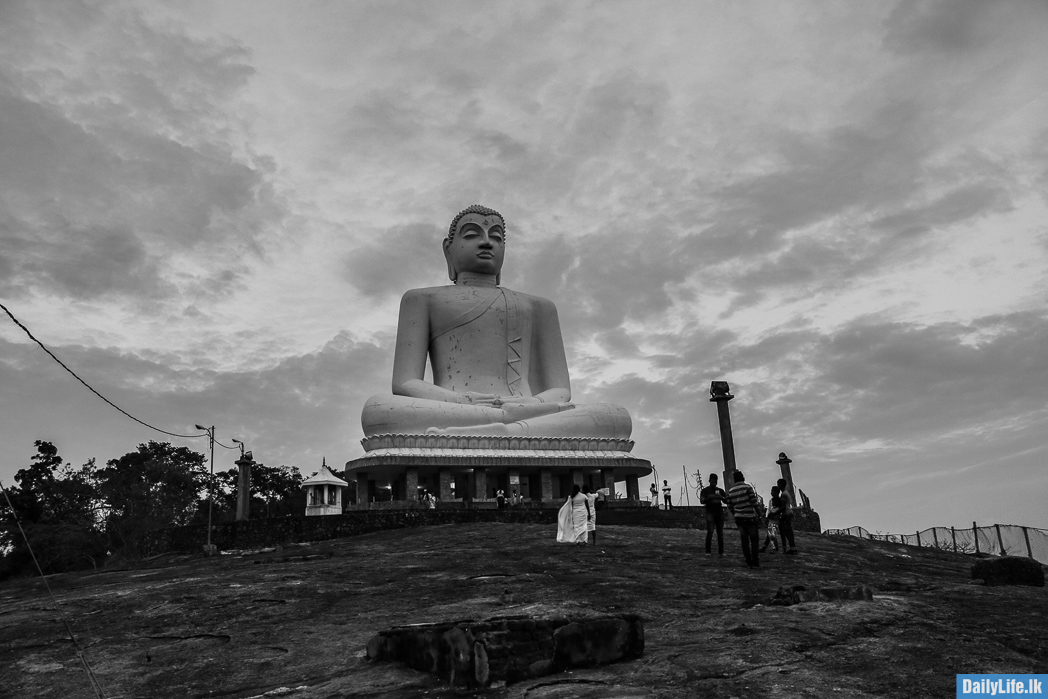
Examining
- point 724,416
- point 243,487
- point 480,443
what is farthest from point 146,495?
point 724,416

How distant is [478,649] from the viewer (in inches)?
195

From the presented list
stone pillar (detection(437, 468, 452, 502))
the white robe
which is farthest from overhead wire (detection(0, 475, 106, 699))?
stone pillar (detection(437, 468, 452, 502))

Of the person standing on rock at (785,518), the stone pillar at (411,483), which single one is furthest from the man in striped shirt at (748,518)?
the stone pillar at (411,483)

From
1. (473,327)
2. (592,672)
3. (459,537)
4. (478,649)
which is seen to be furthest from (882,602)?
(473,327)

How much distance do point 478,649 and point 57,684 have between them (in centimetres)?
329

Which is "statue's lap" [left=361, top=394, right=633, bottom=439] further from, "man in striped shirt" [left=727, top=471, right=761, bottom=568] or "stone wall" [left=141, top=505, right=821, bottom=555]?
"man in striped shirt" [left=727, top=471, right=761, bottom=568]

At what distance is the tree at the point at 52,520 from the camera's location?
104 ft

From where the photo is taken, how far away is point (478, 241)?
23.6m

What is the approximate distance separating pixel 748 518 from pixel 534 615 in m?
5.51

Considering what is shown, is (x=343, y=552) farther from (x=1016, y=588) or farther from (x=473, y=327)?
(x=473, y=327)

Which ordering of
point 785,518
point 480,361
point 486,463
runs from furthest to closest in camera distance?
point 480,361 → point 486,463 → point 785,518

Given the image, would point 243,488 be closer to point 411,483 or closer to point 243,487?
point 243,487

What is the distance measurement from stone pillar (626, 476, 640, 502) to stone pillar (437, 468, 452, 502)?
15.7 feet

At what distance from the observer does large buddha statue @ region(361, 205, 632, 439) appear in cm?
2033
